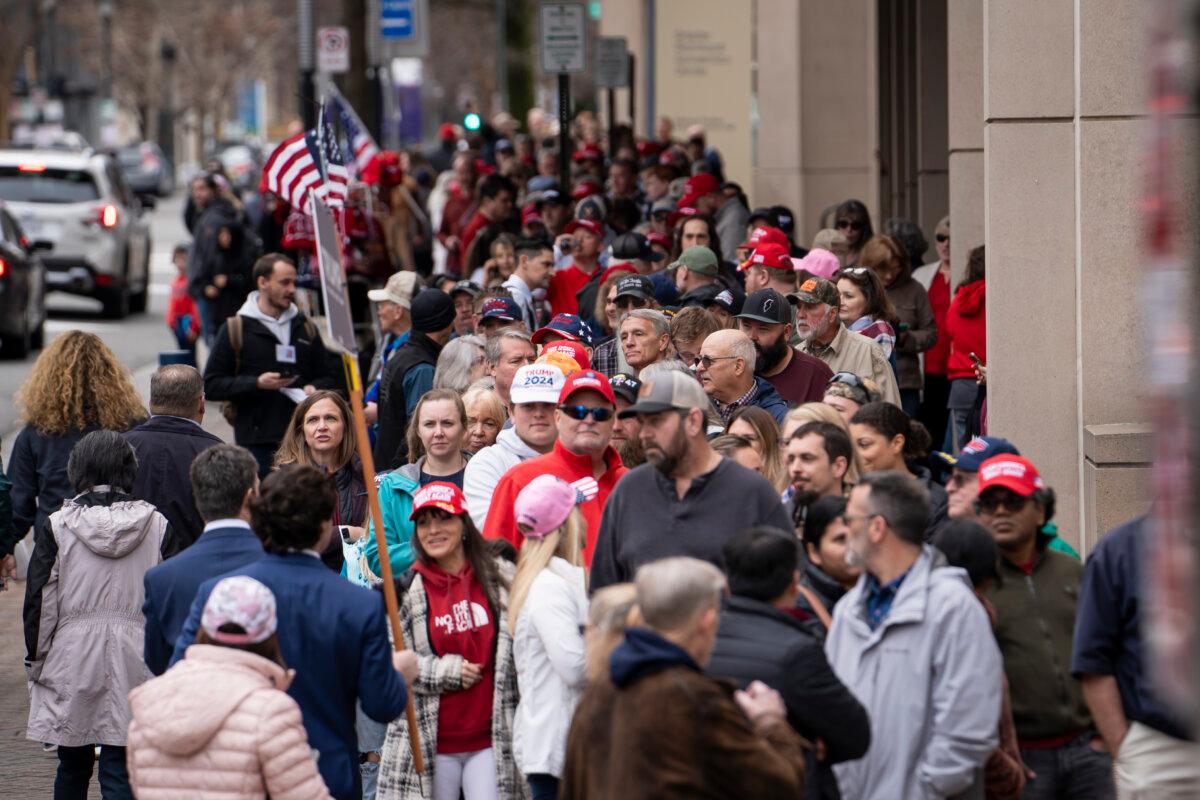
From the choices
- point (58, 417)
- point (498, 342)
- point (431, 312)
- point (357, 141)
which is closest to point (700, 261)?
point (431, 312)

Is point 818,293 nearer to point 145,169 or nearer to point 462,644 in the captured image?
point 462,644

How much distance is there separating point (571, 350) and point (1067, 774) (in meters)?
3.72

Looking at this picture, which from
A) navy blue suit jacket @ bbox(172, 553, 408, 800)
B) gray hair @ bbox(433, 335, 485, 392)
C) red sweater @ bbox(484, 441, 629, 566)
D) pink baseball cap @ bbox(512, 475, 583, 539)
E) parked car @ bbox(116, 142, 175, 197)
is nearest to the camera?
navy blue suit jacket @ bbox(172, 553, 408, 800)

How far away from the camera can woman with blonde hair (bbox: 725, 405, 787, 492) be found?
7.82 m

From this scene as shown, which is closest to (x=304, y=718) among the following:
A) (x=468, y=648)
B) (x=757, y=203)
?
(x=468, y=648)

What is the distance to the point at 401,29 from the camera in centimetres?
2905

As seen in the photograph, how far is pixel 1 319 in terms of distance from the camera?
72.9ft

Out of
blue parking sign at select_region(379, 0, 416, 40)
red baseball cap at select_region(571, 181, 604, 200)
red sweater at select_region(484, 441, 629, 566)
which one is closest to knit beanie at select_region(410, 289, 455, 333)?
red sweater at select_region(484, 441, 629, 566)

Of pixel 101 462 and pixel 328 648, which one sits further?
pixel 101 462

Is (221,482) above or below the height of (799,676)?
above

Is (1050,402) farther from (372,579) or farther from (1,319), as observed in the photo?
(1,319)

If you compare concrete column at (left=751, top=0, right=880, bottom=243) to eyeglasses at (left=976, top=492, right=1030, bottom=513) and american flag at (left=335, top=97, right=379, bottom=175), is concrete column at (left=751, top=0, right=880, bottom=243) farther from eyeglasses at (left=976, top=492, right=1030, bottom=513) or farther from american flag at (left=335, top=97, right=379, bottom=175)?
eyeglasses at (left=976, top=492, right=1030, bottom=513)

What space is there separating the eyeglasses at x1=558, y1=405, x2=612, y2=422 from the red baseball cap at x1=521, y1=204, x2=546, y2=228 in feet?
33.2

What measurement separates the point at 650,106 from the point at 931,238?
15.9 metres
